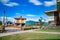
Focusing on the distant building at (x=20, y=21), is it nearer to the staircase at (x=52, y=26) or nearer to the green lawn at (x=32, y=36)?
the green lawn at (x=32, y=36)

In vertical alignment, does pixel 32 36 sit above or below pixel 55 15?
below

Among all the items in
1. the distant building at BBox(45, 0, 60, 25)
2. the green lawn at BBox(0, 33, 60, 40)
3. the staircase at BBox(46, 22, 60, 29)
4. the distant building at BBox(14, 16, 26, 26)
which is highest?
the distant building at BBox(45, 0, 60, 25)

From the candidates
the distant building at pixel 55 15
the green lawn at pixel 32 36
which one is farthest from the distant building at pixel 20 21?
the distant building at pixel 55 15

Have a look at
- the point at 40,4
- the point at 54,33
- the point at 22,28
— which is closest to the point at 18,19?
the point at 22,28

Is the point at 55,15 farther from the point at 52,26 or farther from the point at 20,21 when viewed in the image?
the point at 20,21

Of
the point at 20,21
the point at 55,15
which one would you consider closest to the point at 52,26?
the point at 55,15

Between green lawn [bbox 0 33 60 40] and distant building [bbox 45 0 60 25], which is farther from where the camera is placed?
distant building [bbox 45 0 60 25]

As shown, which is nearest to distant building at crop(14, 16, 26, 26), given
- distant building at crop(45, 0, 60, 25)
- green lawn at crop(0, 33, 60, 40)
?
green lawn at crop(0, 33, 60, 40)

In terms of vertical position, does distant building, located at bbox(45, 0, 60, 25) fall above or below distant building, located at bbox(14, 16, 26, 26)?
above

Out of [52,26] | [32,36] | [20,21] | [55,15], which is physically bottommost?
[32,36]

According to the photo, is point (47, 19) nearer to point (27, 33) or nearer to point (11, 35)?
point (27, 33)

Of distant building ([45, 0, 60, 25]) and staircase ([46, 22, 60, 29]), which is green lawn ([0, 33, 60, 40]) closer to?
staircase ([46, 22, 60, 29])

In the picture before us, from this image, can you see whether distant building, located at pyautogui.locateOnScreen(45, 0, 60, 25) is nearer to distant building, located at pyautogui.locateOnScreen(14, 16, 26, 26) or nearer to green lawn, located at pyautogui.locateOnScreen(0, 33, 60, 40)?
green lawn, located at pyautogui.locateOnScreen(0, 33, 60, 40)

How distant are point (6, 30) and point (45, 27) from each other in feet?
3.12
